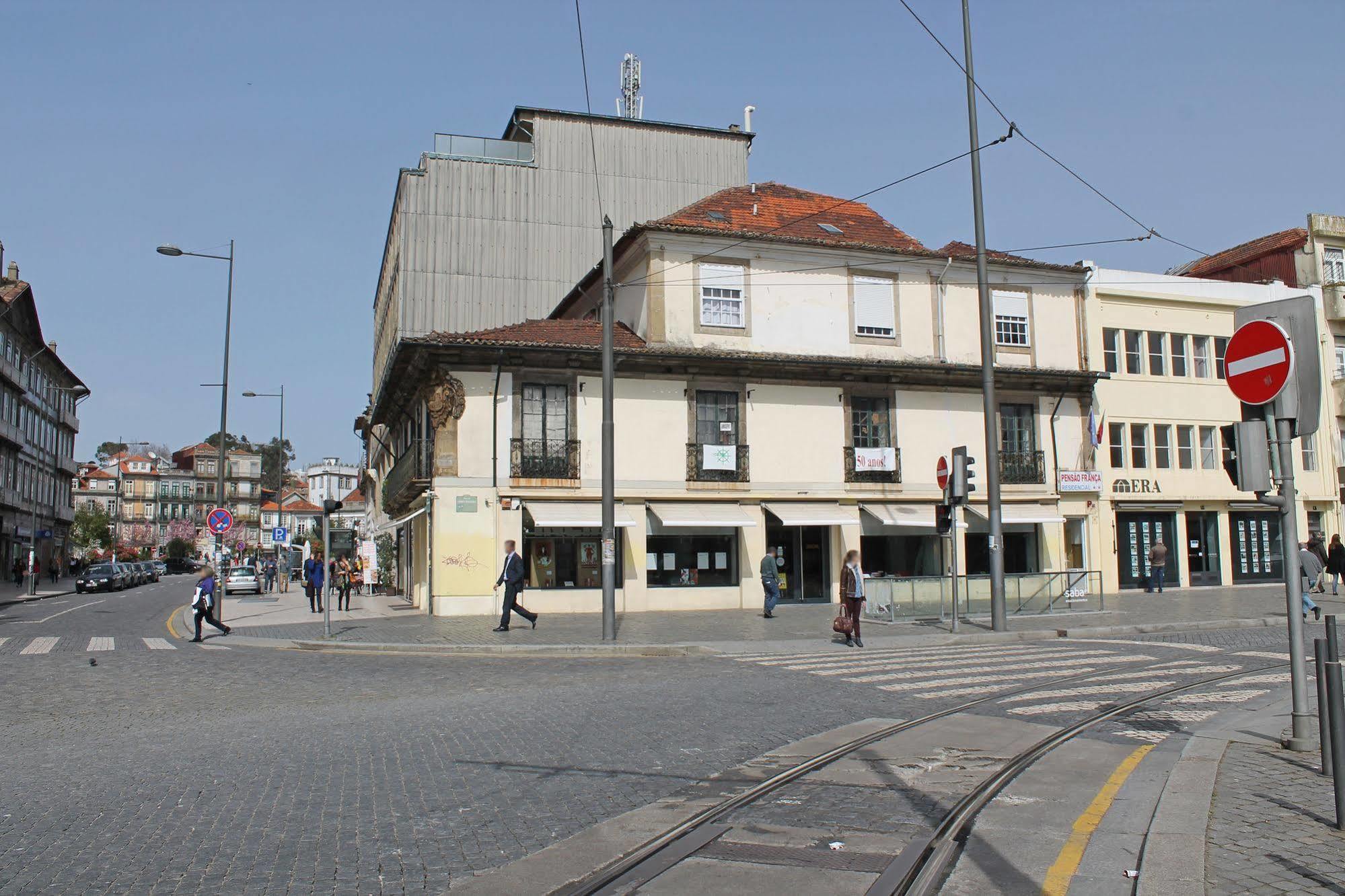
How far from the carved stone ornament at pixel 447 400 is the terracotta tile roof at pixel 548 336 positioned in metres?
0.93

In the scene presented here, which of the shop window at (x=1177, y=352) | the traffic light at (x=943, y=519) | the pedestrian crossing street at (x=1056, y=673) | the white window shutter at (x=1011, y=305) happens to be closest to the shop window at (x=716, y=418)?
the traffic light at (x=943, y=519)

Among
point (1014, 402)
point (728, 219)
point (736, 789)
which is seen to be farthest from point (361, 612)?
point (736, 789)

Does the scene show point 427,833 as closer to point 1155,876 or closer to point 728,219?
point 1155,876

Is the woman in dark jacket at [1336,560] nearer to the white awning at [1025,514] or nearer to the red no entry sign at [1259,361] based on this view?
the white awning at [1025,514]

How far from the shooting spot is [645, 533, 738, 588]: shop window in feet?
91.0

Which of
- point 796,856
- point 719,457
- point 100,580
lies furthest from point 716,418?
point 100,580

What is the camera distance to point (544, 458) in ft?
88.1

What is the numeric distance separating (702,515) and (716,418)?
Result: 9.23 feet

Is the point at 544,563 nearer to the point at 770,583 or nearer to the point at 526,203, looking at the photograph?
the point at 770,583

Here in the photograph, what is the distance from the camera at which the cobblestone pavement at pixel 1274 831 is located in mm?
4965

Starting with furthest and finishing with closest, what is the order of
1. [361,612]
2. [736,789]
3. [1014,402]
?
[1014,402] → [361,612] → [736,789]

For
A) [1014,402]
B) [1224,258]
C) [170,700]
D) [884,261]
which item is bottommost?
[170,700]

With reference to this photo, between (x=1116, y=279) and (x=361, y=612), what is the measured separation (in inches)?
1014

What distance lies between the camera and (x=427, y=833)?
6277mm
